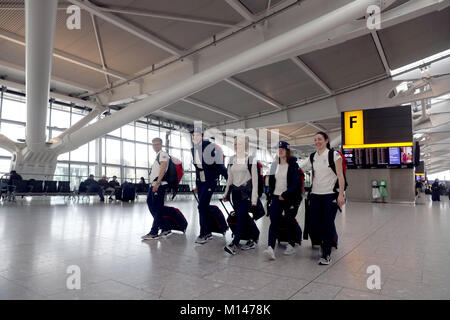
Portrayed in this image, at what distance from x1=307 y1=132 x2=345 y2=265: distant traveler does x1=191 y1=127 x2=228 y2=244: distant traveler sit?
1467mm

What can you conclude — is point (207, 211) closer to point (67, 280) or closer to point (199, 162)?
point (199, 162)

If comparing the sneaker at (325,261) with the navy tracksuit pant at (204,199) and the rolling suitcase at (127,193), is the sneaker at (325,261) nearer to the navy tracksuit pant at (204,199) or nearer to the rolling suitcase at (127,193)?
the navy tracksuit pant at (204,199)

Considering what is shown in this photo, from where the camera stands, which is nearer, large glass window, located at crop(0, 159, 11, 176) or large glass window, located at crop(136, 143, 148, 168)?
large glass window, located at crop(0, 159, 11, 176)

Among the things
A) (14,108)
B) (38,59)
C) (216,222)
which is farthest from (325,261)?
(14,108)

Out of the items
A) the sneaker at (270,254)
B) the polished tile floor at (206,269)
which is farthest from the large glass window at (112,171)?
the sneaker at (270,254)

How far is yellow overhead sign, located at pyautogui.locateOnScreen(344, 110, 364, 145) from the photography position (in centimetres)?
1652

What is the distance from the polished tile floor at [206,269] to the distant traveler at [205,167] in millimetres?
676

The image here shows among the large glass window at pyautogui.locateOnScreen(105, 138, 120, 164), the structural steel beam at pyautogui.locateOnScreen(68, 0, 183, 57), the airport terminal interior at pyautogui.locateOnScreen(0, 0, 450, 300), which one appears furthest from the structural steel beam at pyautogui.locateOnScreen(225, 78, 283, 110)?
the large glass window at pyautogui.locateOnScreen(105, 138, 120, 164)

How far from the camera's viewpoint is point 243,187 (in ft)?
14.2

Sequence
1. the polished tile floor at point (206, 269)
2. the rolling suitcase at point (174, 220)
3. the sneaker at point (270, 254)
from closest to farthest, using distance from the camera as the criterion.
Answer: the polished tile floor at point (206, 269), the sneaker at point (270, 254), the rolling suitcase at point (174, 220)

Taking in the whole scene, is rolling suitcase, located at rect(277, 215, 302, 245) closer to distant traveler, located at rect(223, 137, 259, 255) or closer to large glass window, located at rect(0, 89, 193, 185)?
distant traveler, located at rect(223, 137, 259, 255)

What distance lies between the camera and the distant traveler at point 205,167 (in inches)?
187

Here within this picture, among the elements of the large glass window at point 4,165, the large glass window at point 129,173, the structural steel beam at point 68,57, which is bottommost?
the large glass window at point 129,173
